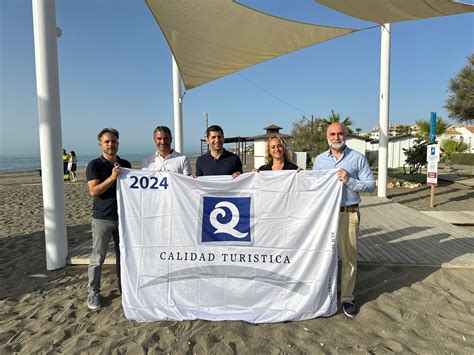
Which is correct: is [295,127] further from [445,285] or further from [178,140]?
[445,285]

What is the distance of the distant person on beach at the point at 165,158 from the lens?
3.32 meters

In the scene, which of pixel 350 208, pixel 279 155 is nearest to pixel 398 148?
pixel 350 208

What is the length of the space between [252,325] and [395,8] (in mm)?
4837

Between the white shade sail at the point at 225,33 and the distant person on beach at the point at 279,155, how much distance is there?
2854mm

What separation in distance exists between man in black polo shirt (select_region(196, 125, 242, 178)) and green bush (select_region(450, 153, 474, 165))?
42.3m

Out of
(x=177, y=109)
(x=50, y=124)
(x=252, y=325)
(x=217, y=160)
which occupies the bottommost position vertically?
(x=252, y=325)

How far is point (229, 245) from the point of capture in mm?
2975

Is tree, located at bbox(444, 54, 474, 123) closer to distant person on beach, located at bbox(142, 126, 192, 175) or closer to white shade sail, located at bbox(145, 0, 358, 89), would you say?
white shade sail, located at bbox(145, 0, 358, 89)

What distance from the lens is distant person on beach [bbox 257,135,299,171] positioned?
323 centimetres

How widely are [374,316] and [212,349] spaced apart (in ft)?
5.30

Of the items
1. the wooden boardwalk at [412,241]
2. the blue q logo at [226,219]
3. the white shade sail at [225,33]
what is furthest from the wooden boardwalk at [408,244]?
the white shade sail at [225,33]

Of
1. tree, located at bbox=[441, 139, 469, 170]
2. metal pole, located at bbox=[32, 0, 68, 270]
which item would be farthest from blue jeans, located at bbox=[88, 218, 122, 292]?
tree, located at bbox=[441, 139, 469, 170]

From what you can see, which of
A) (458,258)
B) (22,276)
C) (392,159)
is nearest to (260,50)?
(458,258)

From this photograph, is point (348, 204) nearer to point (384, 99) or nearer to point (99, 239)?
point (99, 239)
